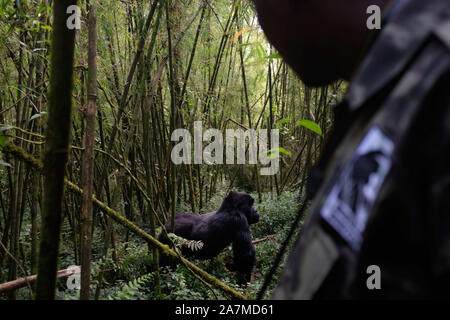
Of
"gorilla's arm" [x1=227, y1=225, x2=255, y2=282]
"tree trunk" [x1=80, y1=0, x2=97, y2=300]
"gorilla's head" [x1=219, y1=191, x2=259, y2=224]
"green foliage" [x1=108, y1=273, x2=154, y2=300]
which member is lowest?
"gorilla's arm" [x1=227, y1=225, x2=255, y2=282]

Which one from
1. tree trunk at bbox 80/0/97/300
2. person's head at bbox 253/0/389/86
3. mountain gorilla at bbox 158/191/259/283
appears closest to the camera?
person's head at bbox 253/0/389/86

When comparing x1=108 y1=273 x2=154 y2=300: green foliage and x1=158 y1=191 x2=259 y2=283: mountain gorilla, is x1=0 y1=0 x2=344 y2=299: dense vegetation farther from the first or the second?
x1=158 y1=191 x2=259 y2=283: mountain gorilla

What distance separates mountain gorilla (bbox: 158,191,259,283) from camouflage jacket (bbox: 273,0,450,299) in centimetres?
285

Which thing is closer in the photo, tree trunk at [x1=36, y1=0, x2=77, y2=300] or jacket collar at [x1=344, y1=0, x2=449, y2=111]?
jacket collar at [x1=344, y1=0, x2=449, y2=111]

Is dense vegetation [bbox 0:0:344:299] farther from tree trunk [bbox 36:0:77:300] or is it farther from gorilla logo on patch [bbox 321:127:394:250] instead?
gorilla logo on patch [bbox 321:127:394:250]

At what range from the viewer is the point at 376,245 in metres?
0.30

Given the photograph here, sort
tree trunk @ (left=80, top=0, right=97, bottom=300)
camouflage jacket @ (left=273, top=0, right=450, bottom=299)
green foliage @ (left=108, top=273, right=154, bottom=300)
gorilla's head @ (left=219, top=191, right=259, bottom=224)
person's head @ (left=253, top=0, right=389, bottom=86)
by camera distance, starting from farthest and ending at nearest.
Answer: gorilla's head @ (left=219, top=191, right=259, bottom=224) < green foliage @ (left=108, top=273, right=154, bottom=300) < tree trunk @ (left=80, top=0, right=97, bottom=300) < person's head @ (left=253, top=0, right=389, bottom=86) < camouflage jacket @ (left=273, top=0, right=450, bottom=299)

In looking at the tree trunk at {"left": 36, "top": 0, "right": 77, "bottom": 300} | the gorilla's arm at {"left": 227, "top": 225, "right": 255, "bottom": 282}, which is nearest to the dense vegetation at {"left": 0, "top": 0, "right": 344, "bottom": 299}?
the tree trunk at {"left": 36, "top": 0, "right": 77, "bottom": 300}

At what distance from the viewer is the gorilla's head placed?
11.2ft

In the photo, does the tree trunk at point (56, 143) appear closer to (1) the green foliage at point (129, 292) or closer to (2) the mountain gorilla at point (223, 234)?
(1) the green foliage at point (129, 292)

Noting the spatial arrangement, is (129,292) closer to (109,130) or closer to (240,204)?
(240,204)

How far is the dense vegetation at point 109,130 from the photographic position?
3.26 feet

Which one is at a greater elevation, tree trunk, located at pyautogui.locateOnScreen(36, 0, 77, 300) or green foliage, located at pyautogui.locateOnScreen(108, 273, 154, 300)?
tree trunk, located at pyautogui.locateOnScreen(36, 0, 77, 300)
